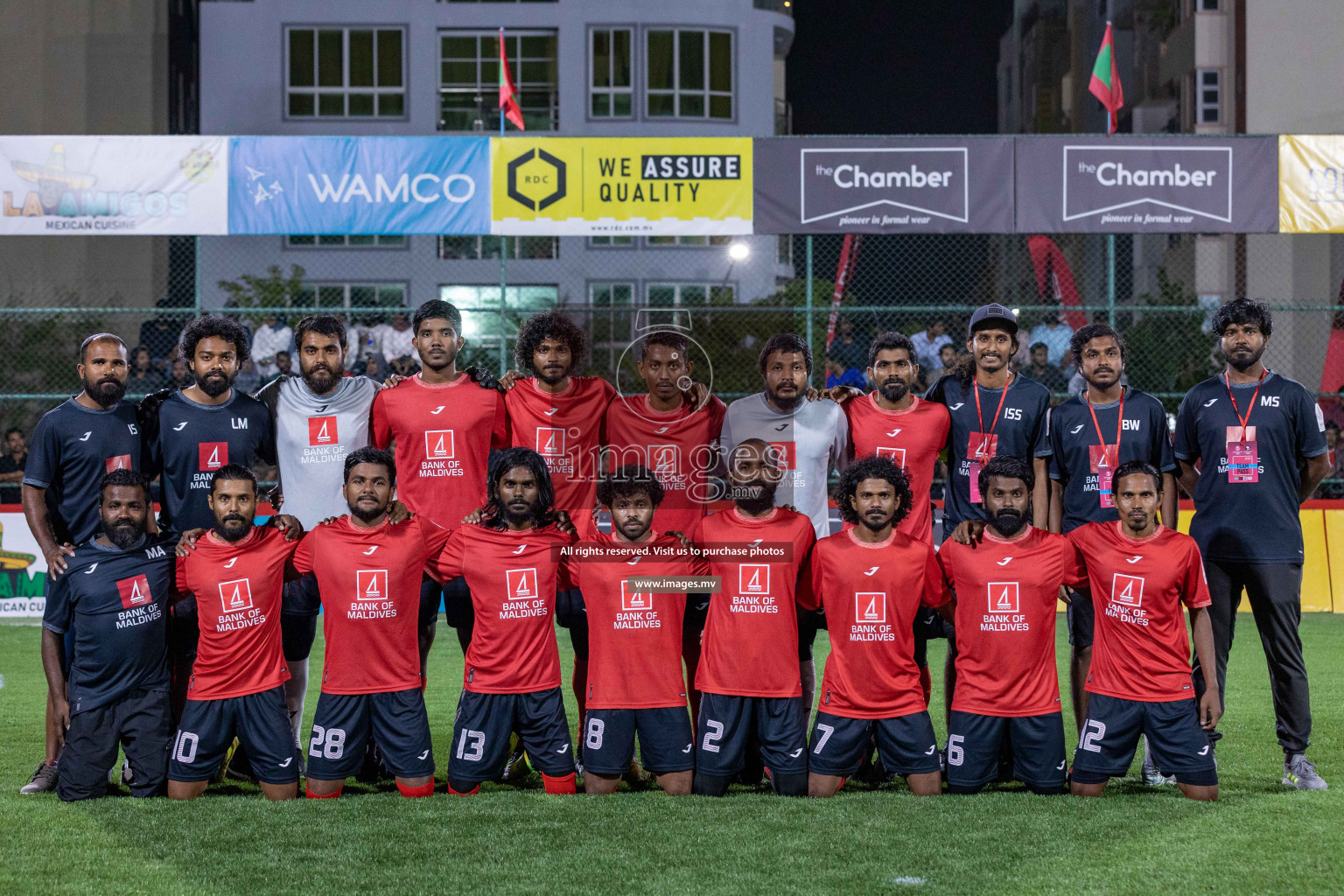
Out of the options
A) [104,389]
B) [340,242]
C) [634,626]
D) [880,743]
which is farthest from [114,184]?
[340,242]

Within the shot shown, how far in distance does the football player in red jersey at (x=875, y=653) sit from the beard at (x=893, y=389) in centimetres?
66

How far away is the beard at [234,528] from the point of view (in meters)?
5.78

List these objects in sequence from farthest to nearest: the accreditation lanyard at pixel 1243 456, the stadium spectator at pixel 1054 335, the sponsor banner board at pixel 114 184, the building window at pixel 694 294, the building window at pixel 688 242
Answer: the building window at pixel 688 242, the building window at pixel 694 294, the stadium spectator at pixel 1054 335, the sponsor banner board at pixel 114 184, the accreditation lanyard at pixel 1243 456

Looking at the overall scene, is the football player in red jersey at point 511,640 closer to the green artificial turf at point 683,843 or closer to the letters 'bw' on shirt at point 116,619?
the green artificial turf at point 683,843

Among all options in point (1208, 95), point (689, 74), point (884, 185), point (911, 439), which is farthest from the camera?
point (1208, 95)

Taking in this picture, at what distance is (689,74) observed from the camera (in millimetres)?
30969

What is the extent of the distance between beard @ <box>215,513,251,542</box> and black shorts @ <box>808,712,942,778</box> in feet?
8.86

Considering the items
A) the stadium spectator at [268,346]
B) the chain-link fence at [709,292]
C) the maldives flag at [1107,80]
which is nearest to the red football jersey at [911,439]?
the chain-link fence at [709,292]

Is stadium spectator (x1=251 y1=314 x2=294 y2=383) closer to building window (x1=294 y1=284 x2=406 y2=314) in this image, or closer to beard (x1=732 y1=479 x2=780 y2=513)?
building window (x1=294 y1=284 x2=406 y2=314)

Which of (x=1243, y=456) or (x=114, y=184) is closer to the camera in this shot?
(x=1243, y=456)

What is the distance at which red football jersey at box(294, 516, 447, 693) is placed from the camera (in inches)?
226

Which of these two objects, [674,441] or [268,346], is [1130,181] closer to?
[674,441]

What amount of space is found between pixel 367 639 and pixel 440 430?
111 cm

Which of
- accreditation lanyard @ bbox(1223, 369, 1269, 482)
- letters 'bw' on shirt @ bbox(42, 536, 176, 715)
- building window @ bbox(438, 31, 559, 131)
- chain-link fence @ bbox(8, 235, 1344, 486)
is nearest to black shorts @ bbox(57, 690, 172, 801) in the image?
letters 'bw' on shirt @ bbox(42, 536, 176, 715)
